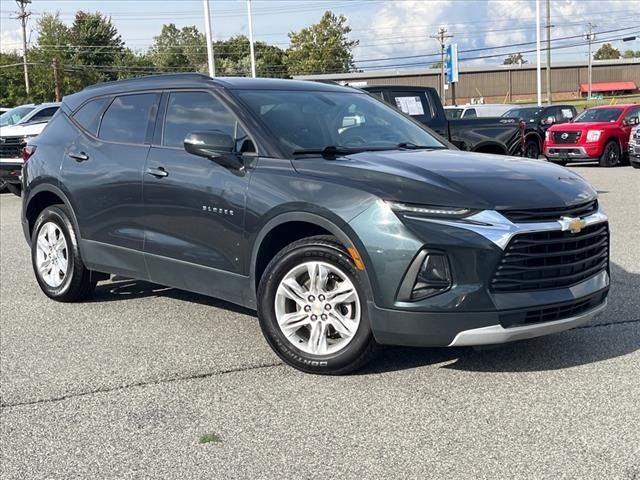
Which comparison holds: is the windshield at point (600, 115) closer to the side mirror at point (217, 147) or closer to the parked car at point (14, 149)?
the parked car at point (14, 149)

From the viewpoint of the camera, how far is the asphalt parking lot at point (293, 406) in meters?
3.48

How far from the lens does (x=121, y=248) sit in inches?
233

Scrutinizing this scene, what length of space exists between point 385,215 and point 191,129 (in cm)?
191

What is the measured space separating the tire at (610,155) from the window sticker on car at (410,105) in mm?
10710

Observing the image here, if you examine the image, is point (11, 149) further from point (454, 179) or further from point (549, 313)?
point (549, 313)

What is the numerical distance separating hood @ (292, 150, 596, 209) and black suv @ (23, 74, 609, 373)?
0.01 m

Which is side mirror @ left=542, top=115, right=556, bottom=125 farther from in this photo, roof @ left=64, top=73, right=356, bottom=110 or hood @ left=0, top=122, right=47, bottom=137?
roof @ left=64, top=73, right=356, bottom=110

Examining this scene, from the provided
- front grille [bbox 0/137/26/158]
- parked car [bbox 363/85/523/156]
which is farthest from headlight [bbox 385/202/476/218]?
front grille [bbox 0/137/26/158]

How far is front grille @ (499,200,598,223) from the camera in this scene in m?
4.18

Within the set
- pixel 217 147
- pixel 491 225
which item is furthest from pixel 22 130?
pixel 491 225

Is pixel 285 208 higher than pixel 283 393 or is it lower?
higher

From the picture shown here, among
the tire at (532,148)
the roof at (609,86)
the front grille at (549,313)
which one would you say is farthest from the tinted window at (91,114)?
the roof at (609,86)

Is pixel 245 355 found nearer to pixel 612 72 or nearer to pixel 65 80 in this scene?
pixel 65 80

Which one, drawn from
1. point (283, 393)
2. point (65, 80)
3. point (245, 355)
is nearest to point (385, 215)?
point (283, 393)
